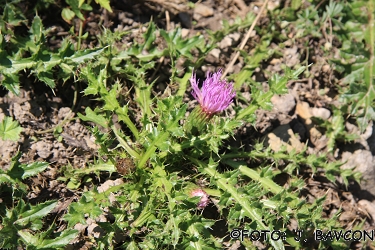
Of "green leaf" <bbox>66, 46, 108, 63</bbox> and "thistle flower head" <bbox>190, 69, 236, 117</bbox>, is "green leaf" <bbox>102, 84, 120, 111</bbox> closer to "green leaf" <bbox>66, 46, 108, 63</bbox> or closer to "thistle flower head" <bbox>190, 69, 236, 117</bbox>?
"green leaf" <bbox>66, 46, 108, 63</bbox>

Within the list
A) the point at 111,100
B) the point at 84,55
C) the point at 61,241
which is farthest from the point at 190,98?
the point at 61,241

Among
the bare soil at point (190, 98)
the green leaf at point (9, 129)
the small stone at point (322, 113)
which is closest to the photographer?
the green leaf at point (9, 129)

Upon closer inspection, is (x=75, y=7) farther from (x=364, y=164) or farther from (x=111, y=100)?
(x=364, y=164)

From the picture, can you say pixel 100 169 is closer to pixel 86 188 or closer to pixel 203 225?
pixel 86 188

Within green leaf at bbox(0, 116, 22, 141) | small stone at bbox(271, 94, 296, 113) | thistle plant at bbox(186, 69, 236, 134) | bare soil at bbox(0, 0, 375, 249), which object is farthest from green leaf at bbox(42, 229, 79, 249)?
small stone at bbox(271, 94, 296, 113)

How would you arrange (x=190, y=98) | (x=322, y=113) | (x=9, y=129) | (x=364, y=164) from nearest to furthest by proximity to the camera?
(x=9, y=129) → (x=190, y=98) → (x=364, y=164) → (x=322, y=113)

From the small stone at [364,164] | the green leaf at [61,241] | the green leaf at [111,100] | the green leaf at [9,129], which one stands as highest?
the green leaf at [111,100]

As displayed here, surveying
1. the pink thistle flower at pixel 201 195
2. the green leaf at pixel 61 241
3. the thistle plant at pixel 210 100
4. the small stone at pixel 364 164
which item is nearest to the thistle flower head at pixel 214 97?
the thistle plant at pixel 210 100

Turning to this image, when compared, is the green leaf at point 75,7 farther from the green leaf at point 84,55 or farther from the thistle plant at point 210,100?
the thistle plant at point 210,100
